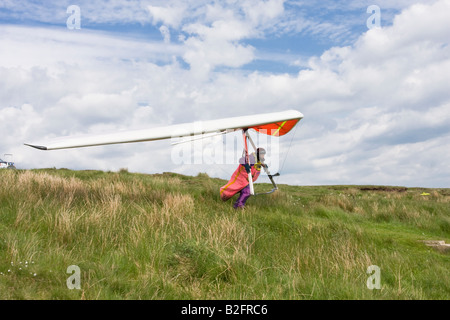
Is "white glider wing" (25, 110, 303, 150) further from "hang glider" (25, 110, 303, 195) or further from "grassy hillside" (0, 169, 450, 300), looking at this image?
"grassy hillside" (0, 169, 450, 300)

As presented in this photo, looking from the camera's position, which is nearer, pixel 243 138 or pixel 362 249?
pixel 362 249

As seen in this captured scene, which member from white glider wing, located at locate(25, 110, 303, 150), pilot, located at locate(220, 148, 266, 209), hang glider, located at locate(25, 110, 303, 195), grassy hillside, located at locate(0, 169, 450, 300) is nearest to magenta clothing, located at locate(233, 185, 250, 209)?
pilot, located at locate(220, 148, 266, 209)

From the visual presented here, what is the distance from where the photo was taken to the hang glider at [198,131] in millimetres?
7844

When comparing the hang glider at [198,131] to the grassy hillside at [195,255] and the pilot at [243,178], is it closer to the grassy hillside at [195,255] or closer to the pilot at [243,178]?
the pilot at [243,178]

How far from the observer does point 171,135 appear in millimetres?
8562

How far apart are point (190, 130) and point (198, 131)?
0.65ft

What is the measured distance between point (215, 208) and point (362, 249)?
424cm

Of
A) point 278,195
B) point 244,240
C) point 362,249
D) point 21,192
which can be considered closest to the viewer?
point 244,240
